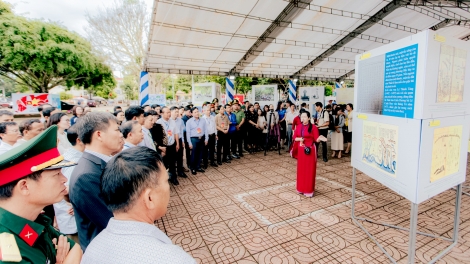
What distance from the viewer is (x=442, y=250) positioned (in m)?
2.78

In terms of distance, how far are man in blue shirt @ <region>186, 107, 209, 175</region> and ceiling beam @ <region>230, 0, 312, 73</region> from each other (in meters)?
4.12

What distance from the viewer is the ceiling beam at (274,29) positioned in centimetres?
690

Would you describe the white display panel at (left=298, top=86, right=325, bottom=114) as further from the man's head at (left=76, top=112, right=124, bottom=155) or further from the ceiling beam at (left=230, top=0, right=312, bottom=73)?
the man's head at (left=76, top=112, right=124, bottom=155)

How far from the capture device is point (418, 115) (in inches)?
83.1

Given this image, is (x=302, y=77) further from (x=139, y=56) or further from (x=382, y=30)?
(x=139, y=56)

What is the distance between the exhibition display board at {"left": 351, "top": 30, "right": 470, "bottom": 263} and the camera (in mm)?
2121

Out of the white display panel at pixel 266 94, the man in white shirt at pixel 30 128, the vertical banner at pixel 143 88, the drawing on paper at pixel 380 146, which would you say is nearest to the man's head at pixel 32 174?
the drawing on paper at pixel 380 146

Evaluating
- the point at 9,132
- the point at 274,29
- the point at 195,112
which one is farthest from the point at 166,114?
the point at 274,29

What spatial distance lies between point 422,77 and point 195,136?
4671 millimetres

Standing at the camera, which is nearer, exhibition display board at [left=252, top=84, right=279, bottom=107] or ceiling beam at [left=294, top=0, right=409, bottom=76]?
ceiling beam at [left=294, top=0, right=409, bottom=76]

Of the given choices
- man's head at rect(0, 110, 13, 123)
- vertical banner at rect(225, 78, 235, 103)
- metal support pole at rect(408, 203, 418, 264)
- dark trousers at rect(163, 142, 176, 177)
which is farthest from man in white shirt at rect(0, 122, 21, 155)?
vertical banner at rect(225, 78, 235, 103)

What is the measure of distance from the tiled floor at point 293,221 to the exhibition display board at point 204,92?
21.3ft

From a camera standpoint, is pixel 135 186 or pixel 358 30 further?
pixel 358 30

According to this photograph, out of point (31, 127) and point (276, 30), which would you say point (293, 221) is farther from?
point (276, 30)
